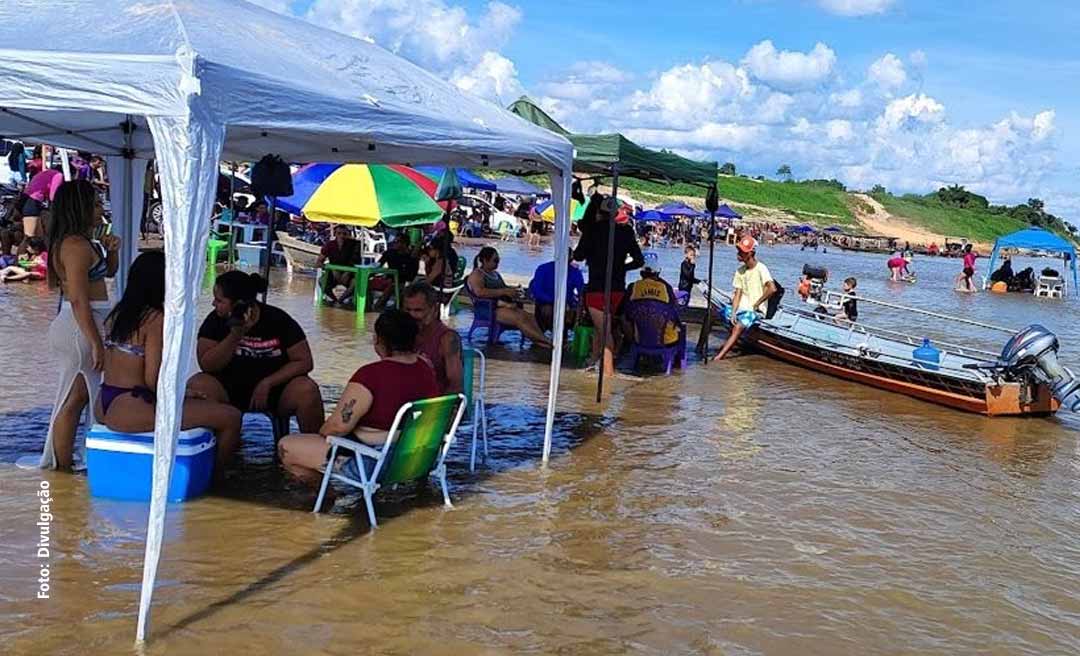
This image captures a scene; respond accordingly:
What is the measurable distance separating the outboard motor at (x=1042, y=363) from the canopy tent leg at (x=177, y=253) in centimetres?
869

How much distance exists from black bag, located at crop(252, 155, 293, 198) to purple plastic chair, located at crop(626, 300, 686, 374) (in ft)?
14.8

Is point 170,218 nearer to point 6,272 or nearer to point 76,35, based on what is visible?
point 76,35

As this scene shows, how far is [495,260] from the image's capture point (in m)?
12.5

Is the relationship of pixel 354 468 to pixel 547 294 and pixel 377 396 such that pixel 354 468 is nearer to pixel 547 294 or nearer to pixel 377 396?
pixel 377 396

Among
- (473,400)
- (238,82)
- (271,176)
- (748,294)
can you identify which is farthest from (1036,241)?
(238,82)

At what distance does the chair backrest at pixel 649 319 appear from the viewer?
11.6 metres

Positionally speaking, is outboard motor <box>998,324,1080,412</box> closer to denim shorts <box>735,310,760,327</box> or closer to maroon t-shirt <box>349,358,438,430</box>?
denim shorts <box>735,310,760,327</box>

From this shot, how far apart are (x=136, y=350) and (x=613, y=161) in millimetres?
4955

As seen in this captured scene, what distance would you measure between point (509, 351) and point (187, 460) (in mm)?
6924

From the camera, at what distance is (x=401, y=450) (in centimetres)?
546

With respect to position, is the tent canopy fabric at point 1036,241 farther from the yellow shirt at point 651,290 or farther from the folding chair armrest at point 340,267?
the yellow shirt at point 651,290

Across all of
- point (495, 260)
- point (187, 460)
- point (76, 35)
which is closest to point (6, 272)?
point (495, 260)

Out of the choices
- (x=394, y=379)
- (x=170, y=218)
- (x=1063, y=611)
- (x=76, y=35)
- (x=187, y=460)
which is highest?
(x=76, y=35)

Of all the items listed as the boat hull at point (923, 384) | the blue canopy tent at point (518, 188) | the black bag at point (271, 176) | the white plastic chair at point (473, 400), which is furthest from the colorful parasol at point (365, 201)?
the blue canopy tent at point (518, 188)
